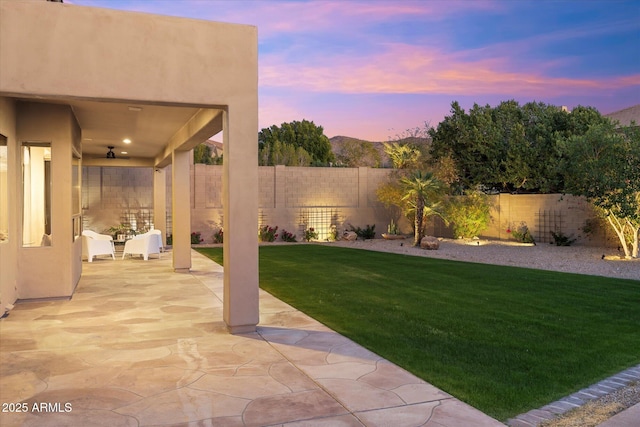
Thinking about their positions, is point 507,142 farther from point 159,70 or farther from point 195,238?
point 159,70

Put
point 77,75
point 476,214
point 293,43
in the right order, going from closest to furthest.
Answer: point 77,75 < point 476,214 < point 293,43

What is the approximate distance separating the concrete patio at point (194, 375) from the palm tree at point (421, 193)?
12.0 metres

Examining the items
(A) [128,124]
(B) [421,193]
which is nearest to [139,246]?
(A) [128,124]

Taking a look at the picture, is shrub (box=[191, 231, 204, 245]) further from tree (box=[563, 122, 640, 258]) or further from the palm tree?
tree (box=[563, 122, 640, 258])

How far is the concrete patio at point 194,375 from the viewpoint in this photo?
402 centimetres

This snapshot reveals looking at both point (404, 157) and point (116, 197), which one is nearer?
point (116, 197)

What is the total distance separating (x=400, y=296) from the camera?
9.34 m

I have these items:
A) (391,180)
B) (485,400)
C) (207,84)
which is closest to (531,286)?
(485,400)

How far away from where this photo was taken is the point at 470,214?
20484 millimetres

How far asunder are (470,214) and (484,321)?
45.0 feet

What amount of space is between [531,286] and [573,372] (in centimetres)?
556

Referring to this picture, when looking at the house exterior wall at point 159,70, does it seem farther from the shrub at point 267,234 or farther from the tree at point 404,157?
the tree at point 404,157

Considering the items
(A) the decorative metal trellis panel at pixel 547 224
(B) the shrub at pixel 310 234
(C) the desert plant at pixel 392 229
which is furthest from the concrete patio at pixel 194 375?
(C) the desert plant at pixel 392 229

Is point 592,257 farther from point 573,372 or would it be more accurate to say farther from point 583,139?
point 573,372
